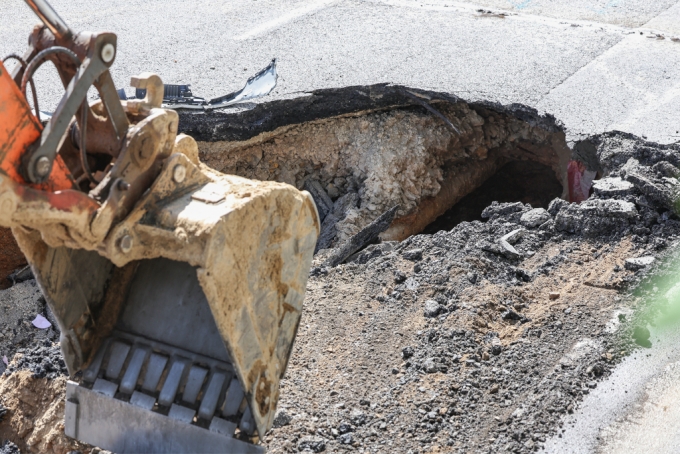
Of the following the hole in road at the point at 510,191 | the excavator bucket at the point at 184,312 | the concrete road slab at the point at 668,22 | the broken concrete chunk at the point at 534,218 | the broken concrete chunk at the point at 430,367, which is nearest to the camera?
the excavator bucket at the point at 184,312

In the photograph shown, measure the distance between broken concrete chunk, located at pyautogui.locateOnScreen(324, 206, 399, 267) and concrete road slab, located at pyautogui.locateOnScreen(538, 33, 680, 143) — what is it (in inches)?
61.7

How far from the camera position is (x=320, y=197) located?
6887mm

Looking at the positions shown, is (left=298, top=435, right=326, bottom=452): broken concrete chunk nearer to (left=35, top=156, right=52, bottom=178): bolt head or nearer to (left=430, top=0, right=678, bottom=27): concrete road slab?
(left=35, top=156, right=52, bottom=178): bolt head

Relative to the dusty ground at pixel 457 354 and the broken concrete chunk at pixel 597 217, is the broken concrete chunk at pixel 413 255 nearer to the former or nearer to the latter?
the dusty ground at pixel 457 354

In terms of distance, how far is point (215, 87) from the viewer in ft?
22.0

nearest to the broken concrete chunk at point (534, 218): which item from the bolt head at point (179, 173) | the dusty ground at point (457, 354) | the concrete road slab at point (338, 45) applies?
the dusty ground at point (457, 354)

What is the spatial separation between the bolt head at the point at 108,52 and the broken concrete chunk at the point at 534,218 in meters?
3.30

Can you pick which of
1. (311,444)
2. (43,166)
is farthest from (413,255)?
(43,166)

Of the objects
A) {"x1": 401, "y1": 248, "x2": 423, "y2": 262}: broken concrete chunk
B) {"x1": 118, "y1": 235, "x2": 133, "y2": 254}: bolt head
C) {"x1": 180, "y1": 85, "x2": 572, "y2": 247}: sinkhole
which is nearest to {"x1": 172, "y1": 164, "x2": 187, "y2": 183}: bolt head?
{"x1": 118, "y1": 235, "x2": 133, "y2": 254}: bolt head

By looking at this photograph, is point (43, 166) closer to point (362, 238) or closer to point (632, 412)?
point (632, 412)

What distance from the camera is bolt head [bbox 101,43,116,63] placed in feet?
8.76

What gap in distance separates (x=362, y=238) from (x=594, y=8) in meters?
4.31

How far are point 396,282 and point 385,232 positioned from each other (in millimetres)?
1618

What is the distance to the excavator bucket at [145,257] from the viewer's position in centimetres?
259
